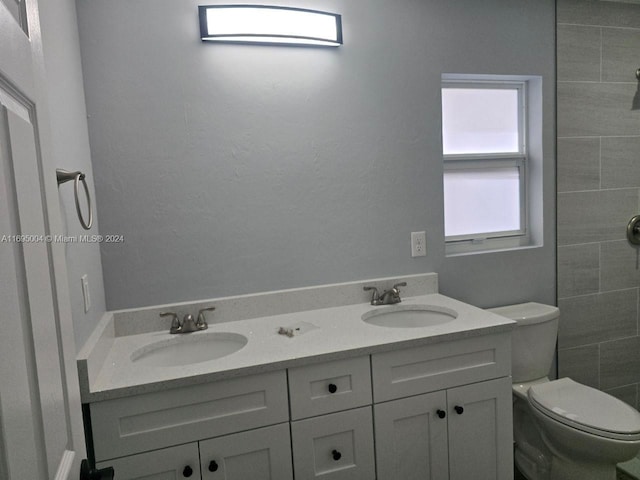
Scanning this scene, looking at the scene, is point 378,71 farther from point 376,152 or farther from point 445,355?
point 445,355

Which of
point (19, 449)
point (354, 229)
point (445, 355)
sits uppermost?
point (354, 229)

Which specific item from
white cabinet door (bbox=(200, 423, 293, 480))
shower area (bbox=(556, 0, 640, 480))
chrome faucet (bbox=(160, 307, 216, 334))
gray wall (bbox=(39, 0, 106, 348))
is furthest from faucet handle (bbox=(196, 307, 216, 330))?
shower area (bbox=(556, 0, 640, 480))

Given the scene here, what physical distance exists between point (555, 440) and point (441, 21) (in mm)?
1897

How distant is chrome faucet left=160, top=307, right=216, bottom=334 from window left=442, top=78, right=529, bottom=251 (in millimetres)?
1282

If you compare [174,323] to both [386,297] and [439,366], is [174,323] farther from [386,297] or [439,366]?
[439,366]

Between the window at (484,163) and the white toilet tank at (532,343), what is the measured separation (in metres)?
0.44

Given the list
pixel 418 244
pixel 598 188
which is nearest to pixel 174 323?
pixel 418 244

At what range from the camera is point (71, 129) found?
1443 millimetres

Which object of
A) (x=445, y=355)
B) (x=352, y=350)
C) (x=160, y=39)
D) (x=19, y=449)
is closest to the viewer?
(x=19, y=449)

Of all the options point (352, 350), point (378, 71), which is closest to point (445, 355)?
point (352, 350)

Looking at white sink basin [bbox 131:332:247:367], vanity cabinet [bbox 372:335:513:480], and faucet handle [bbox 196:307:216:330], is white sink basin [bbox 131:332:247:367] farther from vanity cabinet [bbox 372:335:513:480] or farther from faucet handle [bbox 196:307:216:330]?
vanity cabinet [bbox 372:335:513:480]

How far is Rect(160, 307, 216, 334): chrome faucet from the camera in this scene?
5.79 ft

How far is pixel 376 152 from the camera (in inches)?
80.9

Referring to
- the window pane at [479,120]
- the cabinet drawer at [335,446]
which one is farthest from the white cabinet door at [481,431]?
the window pane at [479,120]
